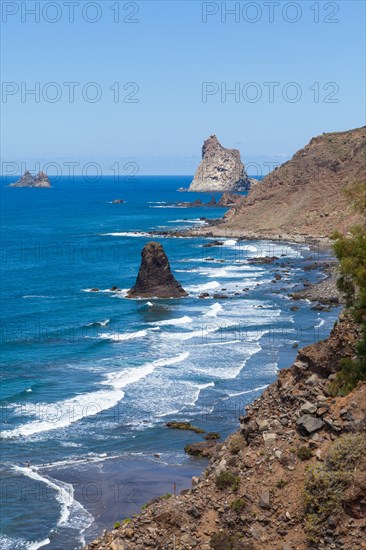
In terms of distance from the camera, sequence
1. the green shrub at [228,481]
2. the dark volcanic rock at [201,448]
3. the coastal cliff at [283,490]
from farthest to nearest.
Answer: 1. the dark volcanic rock at [201,448]
2. the green shrub at [228,481]
3. the coastal cliff at [283,490]

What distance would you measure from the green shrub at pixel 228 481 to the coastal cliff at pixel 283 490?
0.03 metres

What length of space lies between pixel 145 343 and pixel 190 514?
48322 mm

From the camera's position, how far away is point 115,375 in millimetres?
58750

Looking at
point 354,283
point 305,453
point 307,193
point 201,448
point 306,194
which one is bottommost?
point 201,448

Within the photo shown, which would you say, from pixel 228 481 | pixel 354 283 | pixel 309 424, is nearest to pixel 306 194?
pixel 354 283

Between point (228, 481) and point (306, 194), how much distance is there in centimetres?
14392

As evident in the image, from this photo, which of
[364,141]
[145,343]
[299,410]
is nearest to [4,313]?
[145,343]

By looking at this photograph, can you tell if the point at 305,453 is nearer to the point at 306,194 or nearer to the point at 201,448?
the point at 201,448

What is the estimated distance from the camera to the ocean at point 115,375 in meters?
38.7

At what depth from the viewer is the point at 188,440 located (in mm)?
45344

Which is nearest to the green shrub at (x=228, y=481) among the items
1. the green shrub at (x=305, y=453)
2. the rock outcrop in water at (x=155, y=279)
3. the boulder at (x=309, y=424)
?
the green shrub at (x=305, y=453)

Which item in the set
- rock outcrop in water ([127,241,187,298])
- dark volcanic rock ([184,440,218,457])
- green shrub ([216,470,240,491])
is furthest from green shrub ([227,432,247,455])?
rock outcrop in water ([127,241,187,298])

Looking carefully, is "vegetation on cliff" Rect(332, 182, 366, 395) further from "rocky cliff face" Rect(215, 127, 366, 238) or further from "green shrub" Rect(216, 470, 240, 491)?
"rocky cliff face" Rect(215, 127, 366, 238)

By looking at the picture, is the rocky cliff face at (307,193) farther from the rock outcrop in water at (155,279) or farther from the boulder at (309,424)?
the boulder at (309,424)
